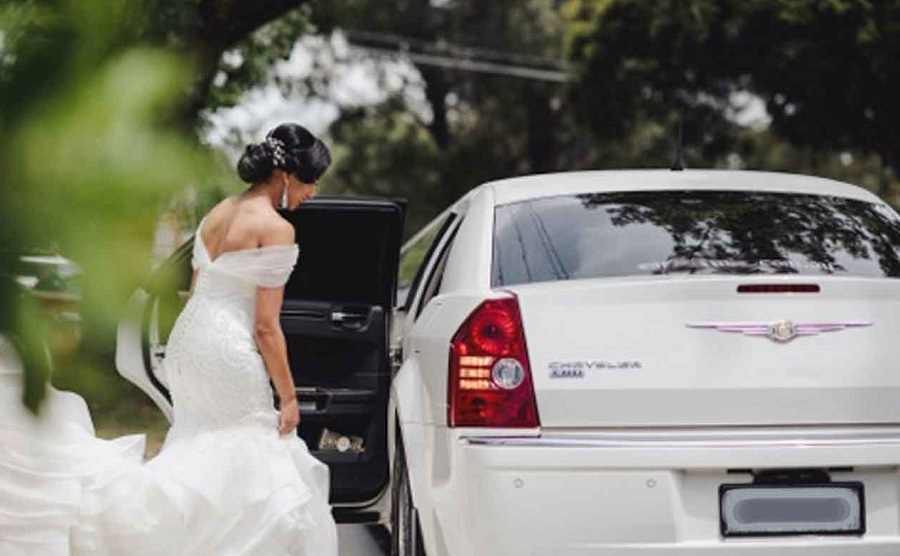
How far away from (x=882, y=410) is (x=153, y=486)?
2.52 m

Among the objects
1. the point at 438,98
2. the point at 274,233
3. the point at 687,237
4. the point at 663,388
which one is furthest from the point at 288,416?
the point at 438,98

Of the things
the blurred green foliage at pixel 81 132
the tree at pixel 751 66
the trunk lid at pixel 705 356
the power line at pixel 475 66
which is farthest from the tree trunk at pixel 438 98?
the blurred green foliage at pixel 81 132

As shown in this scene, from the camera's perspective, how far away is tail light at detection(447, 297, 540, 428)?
4102mm

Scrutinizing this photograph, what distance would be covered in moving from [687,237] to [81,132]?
12.3 feet

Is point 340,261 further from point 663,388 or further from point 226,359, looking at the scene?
point 663,388

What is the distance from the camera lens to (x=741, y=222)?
15.4ft

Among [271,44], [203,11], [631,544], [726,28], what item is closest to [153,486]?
[631,544]

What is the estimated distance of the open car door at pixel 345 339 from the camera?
650 cm

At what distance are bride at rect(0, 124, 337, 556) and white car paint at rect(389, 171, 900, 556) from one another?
1.38 m

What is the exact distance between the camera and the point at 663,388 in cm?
403

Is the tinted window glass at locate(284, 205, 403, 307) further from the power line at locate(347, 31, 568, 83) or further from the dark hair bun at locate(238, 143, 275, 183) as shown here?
the power line at locate(347, 31, 568, 83)

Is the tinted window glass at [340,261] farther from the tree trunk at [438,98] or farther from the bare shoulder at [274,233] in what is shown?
the tree trunk at [438,98]

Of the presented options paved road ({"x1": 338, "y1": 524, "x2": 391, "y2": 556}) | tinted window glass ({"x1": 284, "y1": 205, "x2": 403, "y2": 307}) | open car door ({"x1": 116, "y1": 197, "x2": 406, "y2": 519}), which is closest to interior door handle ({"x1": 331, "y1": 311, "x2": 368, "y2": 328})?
open car door ({"x1": 116, "y1": 197, "x2": 406, "y2": 519})

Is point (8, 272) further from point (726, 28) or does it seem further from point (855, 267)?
point (726, 28)
